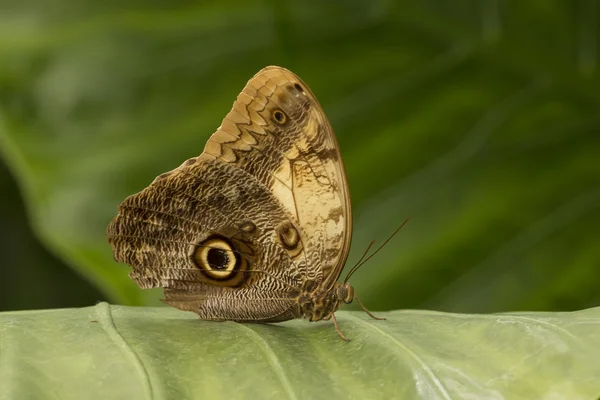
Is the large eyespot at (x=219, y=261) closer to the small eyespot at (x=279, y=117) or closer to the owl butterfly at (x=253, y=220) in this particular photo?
the owl butterfly at (x=253, y=220)

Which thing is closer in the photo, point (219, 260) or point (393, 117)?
point (219, 260)

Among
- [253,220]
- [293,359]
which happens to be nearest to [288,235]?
[253,220]

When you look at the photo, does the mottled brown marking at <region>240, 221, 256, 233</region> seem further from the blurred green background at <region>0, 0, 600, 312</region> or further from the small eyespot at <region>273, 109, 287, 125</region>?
the blurred green background at <region>0, 0, 600, 312</region>

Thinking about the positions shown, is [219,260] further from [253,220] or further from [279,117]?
[279,117]

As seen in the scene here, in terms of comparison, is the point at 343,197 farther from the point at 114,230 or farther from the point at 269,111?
the point at 114,230

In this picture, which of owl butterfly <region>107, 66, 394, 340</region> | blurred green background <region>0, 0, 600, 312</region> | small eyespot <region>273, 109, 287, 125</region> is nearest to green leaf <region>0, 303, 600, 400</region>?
owl butterfly <region>107, 66, 394, 340</region>

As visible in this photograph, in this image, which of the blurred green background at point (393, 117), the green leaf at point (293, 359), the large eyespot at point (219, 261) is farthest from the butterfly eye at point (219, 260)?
the blurred green background at point (393, 117)

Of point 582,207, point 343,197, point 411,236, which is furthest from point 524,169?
point 343,197
